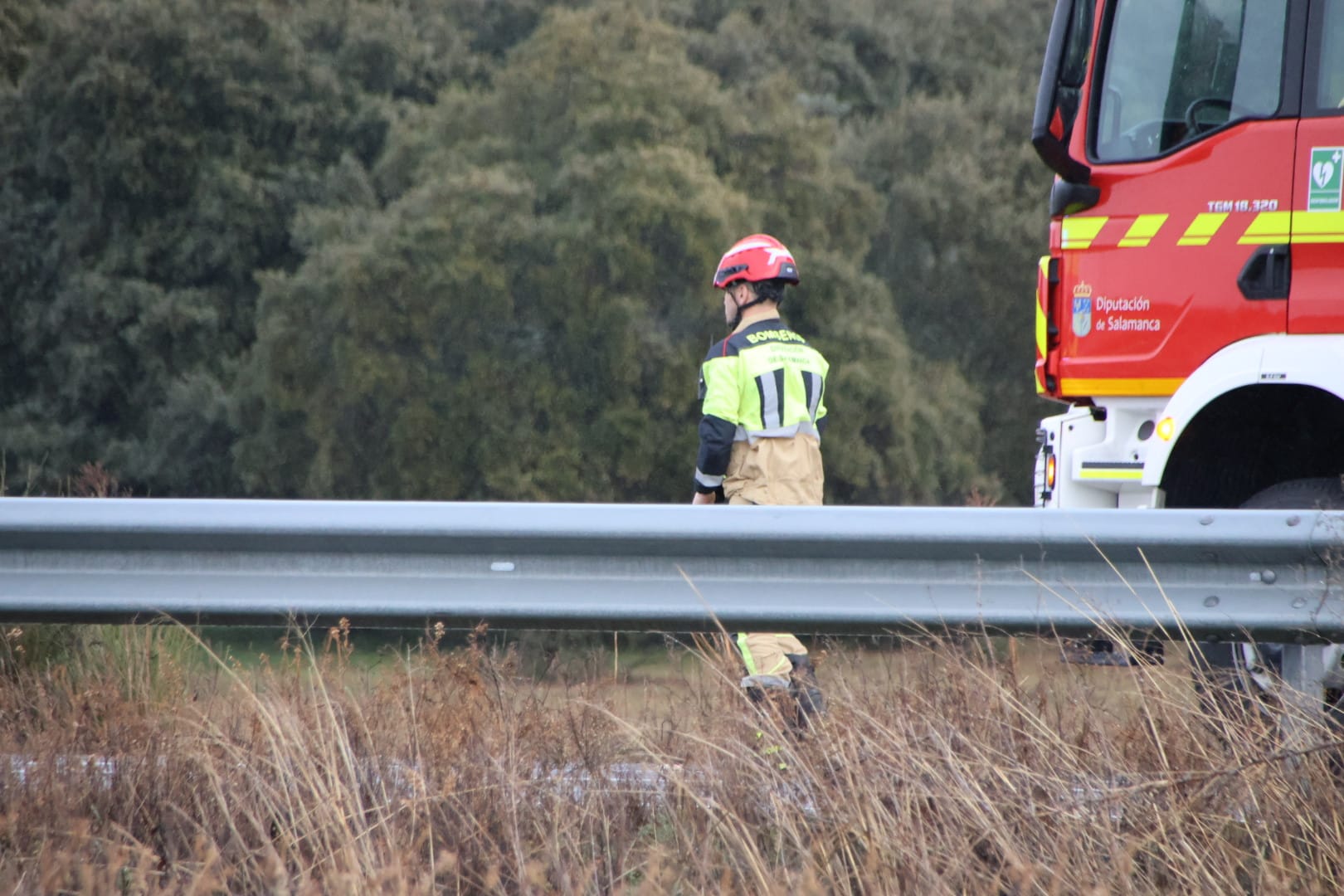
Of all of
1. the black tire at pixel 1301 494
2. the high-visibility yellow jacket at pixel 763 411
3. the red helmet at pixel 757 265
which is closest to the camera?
the black tire at pixel 1301 494

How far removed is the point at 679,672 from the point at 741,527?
0.77 metres

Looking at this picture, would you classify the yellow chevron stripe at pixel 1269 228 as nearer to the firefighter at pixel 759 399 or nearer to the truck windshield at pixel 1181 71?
the truck windshield at pixel 1181 71

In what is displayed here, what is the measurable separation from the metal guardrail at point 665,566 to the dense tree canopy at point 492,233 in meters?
12.8

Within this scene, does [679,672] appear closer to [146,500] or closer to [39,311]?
[146,500]

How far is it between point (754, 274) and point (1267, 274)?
179cm

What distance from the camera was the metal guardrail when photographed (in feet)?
10.8

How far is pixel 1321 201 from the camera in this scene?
15.9 feet

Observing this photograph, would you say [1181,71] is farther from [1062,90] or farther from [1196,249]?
[1196,249]

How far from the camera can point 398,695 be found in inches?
142

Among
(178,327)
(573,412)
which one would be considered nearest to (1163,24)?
(573,412)

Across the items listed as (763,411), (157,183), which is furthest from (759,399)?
(157,183)

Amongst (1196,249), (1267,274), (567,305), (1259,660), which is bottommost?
(1259,660)

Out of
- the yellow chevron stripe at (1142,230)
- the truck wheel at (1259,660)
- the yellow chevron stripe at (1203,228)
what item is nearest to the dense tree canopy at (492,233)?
the yellow chevron stripe at (1142,230)

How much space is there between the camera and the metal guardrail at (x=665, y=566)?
3.28 m
